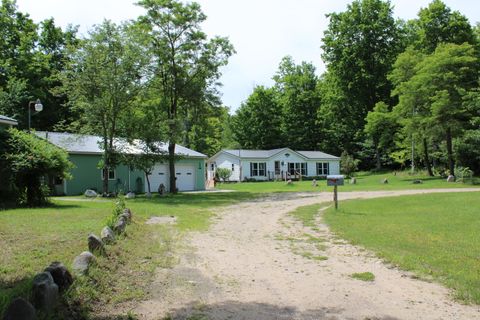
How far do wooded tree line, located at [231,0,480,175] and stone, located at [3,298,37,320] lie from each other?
33447mm

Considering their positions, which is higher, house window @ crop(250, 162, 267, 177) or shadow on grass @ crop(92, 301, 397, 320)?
house window @ crop(250, 162, 267, 177)

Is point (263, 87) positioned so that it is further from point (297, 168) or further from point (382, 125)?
point (382, 125)

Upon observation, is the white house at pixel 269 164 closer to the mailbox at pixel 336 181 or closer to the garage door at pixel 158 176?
the garage door at pixel 158 176

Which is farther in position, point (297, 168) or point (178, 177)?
point (297, 168)

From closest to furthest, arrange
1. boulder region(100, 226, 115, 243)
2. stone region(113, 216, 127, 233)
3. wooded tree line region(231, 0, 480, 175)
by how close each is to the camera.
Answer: boulder region(100, 226, 115, 243)
stone region(113, 216, 127, 233)
wooded tree line region(231, 0, 480, 175)

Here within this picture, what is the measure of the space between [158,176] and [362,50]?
3498cm

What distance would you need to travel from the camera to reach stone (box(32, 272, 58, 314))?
14.4 ft

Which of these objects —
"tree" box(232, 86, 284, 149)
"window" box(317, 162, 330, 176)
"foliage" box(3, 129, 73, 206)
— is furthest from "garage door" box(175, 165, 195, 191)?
"tree" box(232, 86, 284, 149)

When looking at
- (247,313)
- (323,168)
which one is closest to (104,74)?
(247,313)

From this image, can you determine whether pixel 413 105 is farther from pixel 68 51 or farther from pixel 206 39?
pixel 68 51

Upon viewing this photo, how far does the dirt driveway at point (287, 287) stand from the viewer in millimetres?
4961

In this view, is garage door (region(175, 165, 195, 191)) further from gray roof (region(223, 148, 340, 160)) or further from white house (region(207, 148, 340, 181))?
gray roof (region(223, 148, 340, 160))

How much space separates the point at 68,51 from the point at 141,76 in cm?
409

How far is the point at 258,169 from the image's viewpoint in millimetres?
49625
